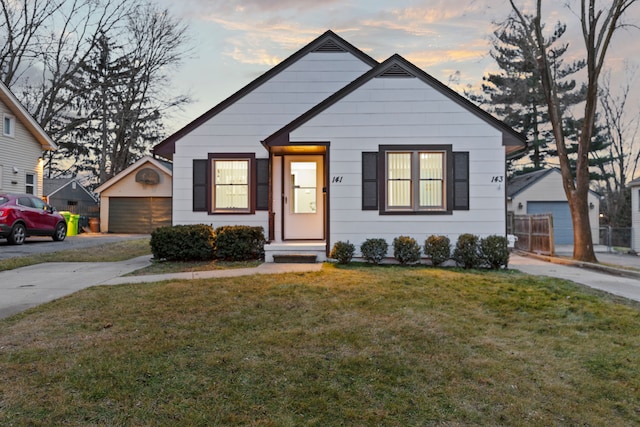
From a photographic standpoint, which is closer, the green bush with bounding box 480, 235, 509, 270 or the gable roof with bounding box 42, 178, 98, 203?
the green bush with bounding box 480, 235, 509, 270

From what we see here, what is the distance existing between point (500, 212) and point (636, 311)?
4176 millimetres

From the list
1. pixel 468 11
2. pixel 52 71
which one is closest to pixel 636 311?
pixel 468 11

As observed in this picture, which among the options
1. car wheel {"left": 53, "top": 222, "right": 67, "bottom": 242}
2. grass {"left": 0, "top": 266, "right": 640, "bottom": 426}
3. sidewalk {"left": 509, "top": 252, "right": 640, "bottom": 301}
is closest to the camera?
grass {"left": 0, "top": 266, "right": 640, "bottom": 426}

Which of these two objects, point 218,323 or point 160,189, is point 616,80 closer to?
point 160,189

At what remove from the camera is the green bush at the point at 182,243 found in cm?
944

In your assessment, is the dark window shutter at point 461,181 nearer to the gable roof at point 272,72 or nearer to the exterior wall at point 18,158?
the gable roof at point 272,72

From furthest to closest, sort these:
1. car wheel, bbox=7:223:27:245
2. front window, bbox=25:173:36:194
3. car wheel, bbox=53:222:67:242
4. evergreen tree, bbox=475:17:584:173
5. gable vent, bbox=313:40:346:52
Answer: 1. evergreen tree, bbox=475:17:584:173
2. front window, bbox=25:173:36:194
3. car wheel, bbox=53:222:67:242
4. car wheel, bbox=7:223:27:245
5. gable vent, bbox=313:40:346:52

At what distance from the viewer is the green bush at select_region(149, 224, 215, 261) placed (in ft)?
31.0

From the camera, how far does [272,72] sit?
36.0 feet

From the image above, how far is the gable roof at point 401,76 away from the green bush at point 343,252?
2651 millimetres

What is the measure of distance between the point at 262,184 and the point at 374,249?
3375mm

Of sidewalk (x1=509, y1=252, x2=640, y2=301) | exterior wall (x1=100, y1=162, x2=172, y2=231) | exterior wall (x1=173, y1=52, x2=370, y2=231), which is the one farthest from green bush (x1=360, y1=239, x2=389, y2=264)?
exterior wall (x1=100, y1=162, x2=172, y2=231)

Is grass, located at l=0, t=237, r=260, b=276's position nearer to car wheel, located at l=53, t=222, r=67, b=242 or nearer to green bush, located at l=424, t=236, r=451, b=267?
green bush, located at l=424, t=236, r=451, b=267

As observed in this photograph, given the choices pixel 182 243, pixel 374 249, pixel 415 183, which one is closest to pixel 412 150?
pixel 415 183
